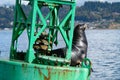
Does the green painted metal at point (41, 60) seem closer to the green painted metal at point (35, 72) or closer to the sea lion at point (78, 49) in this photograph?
the green painted metal at point (35, 72)

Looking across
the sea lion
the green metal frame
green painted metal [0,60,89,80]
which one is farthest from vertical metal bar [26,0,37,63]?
the sea lion

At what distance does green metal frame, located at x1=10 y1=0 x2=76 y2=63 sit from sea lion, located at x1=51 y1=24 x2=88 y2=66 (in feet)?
1.88

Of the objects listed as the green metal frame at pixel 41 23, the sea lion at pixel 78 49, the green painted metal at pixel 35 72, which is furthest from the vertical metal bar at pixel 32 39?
the sea lion at pixel 78 49

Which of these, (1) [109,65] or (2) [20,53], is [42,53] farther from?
→ (1) [109,65]

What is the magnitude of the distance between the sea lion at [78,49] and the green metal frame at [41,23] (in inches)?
22.5

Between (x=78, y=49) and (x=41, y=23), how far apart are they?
247cm

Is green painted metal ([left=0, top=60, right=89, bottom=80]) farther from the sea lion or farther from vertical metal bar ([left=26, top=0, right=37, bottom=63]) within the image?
the sea lion

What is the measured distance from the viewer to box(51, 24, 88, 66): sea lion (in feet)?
66.2

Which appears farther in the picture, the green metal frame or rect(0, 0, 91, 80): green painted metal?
the green metal frame

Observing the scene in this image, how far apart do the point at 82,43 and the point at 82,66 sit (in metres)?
2.25

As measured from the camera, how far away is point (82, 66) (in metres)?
19.3

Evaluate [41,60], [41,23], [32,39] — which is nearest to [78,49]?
[41,23]

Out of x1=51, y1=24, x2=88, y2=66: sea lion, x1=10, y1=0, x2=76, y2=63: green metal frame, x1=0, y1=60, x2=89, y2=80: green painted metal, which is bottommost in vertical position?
x1=0, y1=60, x2=89, y2=80: green painted metal

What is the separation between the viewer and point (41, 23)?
19312 mm
